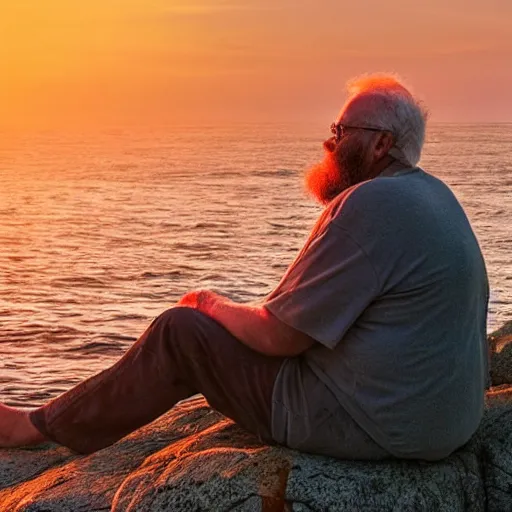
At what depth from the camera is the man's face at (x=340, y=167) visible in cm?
435

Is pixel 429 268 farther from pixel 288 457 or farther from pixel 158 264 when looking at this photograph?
pixel 158 264

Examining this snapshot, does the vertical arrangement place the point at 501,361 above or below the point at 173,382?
below

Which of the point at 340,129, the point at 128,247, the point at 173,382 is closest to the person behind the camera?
the point at 340,129

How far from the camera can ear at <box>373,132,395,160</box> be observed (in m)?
4.28

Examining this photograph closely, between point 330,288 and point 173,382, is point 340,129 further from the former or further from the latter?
point 173,382

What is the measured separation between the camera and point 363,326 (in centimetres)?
409

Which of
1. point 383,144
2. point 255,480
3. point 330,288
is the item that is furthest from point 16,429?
point 383,144

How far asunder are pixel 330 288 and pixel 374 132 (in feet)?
2.49

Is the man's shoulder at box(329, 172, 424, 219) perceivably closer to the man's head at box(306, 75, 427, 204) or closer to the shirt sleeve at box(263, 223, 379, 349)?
the shirt sleeve at box(263, 223, 379, 349)

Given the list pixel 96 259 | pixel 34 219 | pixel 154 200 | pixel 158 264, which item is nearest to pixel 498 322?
pixel 158 264

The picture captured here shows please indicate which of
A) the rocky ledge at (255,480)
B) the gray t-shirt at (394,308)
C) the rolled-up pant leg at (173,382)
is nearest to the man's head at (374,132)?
the gray t-shirt at (394,308)

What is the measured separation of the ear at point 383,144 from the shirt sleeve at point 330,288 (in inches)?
19.7

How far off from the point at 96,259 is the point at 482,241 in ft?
22.8

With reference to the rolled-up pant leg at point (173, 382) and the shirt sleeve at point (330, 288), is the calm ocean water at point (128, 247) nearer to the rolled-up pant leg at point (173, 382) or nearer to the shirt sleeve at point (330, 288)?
the rolled-up pant leg at point (173, 382)
